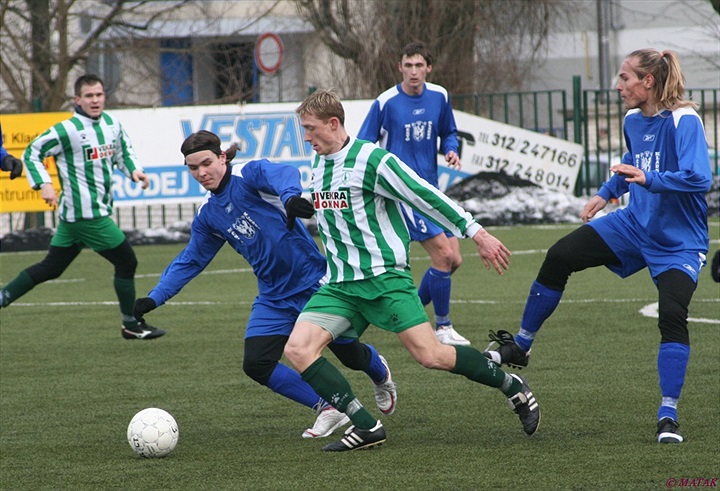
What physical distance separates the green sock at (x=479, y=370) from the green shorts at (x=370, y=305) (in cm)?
26

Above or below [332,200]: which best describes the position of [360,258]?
below

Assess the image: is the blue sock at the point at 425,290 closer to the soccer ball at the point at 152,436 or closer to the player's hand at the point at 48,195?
the player's hand at the point at 48,195

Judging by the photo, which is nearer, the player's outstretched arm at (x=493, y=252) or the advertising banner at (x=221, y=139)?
the player's outstretched arm at (x=493, y=252)

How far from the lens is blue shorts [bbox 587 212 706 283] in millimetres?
6000

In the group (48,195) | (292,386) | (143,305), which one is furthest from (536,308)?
(48,195)

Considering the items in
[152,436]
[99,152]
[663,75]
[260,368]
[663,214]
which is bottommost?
[152,436]

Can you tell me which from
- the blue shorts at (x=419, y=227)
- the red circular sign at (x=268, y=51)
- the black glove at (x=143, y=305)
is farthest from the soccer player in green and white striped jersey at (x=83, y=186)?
the red circular sign at (x=268, y=51)

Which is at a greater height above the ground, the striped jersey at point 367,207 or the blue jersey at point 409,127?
the blue jersey at point 409,127

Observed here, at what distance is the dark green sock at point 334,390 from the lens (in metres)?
5.79

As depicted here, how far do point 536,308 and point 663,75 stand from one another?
1.47m

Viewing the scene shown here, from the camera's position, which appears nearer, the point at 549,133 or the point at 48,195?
the point at 48,195

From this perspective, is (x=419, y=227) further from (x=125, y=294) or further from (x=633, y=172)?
(x=633, y=172)

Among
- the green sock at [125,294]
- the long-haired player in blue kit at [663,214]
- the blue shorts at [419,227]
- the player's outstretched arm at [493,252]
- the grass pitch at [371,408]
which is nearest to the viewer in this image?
the grass pitch at [371,408]

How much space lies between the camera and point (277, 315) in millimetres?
6406
